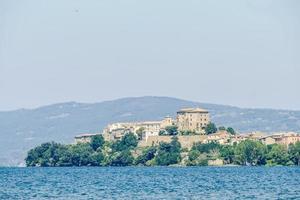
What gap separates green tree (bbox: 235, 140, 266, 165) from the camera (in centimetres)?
19212

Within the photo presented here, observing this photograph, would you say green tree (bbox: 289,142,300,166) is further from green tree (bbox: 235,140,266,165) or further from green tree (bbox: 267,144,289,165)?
green tree (bbox: 235,140,266,165)

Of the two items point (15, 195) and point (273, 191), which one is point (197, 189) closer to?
point (273, 191)

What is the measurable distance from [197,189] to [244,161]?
366ft

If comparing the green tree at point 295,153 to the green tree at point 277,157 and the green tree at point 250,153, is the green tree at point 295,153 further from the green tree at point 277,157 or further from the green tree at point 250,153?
the green tree at point 250,153

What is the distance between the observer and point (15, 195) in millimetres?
76562

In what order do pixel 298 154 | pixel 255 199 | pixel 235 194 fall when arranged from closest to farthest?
1. pixel 255 199
2. pixel 235 194
3. pixel 298 154

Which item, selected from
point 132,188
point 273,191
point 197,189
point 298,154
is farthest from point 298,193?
point 298,154

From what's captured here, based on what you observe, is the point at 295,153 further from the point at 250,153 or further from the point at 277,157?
the point at 250,153

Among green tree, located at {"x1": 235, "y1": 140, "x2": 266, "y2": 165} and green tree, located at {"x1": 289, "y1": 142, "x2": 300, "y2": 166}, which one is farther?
green tree, located at {"x1": 235, "y1": 140, "x2": 266, "y2": 165}

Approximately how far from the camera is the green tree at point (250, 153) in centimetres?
19212

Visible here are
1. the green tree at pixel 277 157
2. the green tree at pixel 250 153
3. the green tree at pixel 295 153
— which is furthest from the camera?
the green tree at pixel 277 157

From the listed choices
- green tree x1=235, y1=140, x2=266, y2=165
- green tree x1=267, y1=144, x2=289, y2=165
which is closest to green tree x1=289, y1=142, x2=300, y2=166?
green tree x1=267, y1=144, x2=289, y2=165

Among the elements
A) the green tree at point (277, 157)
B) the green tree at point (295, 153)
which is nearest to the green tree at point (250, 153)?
the green tree at point (277, 157)

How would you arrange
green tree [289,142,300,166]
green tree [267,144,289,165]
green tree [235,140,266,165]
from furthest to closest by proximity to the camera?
green tree [267,144,289,165] < green tree [235,140,266,165] < green tree [289,142,300,166]
